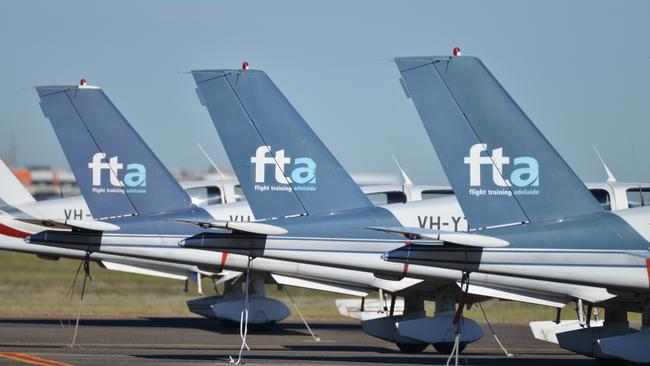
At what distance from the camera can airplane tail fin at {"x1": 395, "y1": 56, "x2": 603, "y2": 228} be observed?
1602cm

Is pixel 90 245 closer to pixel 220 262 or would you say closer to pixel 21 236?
pixel 220 262

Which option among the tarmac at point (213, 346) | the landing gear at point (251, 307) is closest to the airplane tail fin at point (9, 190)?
the tarmac at point (213, 346)

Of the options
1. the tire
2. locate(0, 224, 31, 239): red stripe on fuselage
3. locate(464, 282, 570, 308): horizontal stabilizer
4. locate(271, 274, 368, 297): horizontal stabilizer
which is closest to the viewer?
locate(464, 282, 570, 308): horizontal stabilizer

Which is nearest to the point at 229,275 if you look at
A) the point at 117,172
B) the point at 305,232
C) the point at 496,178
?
the point at 117,172

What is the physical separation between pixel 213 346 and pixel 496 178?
709 centimetres

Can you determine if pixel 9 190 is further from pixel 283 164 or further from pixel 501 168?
pixel 501 168

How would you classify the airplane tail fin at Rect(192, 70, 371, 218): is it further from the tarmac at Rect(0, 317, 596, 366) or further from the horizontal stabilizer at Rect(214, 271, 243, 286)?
the horizontal stabilizer at Rect(214, 271, 243, 286)

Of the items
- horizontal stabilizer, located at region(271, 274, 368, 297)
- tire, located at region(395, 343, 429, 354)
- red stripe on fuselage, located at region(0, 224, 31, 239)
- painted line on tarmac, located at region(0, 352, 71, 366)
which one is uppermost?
red stripe on fuselage, located at region(0, 224, 31, 239)

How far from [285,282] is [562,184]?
8.49 meters

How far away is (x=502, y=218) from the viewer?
52.6 feet

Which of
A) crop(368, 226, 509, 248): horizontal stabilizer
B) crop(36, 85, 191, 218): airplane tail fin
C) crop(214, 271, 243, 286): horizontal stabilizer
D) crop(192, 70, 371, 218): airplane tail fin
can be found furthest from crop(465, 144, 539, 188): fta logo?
crop(214, 271, 243, 286): horizontal stabilizer

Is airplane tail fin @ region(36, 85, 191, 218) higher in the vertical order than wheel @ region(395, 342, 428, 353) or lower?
higher

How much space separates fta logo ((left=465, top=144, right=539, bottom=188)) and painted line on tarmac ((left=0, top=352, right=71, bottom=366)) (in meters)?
5.79

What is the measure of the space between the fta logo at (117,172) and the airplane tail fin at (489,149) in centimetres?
734
